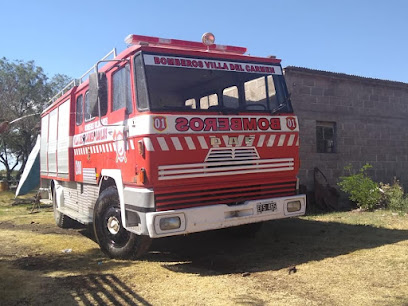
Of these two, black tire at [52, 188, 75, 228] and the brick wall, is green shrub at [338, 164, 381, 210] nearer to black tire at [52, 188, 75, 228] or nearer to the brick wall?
the brick wall

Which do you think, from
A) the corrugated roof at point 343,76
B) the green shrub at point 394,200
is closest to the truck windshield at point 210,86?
the corrugated roof at point 343,76

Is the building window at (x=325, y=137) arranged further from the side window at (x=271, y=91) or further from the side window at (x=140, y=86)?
the side window at (x=140, y=86)

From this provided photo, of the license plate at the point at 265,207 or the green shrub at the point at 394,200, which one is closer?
the license plate at the point at 265,207

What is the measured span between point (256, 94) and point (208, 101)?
752 millimetres

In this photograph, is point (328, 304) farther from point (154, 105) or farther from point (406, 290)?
point (154, 105)

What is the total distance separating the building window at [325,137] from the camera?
10.5 m

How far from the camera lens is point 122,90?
538 cm

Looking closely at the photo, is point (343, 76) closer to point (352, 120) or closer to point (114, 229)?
point (352, 120)

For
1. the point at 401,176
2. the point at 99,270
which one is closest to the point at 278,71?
the point at 99,270

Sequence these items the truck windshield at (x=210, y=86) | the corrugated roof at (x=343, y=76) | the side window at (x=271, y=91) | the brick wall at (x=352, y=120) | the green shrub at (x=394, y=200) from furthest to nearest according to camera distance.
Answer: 1. the brick wall at (x=352, y=120)
2. the corrugated roof at (x=343, y=76)
3. the green shrub at (x=394, y=200)
4. the side window at (x=271, y=91)
5. the truck windshield at (x=210, y=86)

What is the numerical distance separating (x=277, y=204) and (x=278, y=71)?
2.09 meters

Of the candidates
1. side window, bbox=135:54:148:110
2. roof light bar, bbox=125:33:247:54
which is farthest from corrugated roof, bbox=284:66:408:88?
side window, bbox=135:54:148:110

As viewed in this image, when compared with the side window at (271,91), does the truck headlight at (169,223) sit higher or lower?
lower

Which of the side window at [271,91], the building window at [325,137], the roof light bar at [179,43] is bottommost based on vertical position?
the building window at [325,137]
